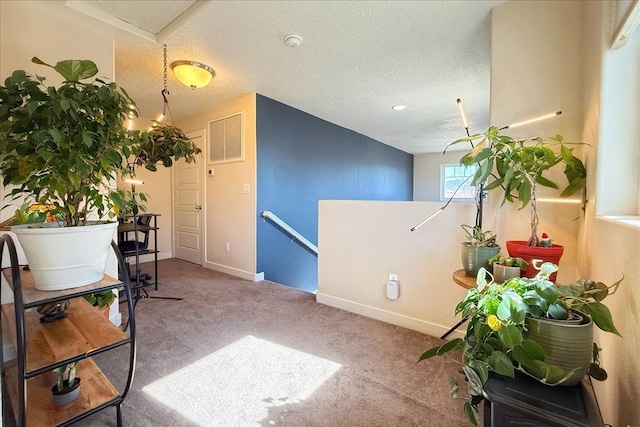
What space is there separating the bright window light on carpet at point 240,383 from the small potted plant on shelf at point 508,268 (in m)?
1.05

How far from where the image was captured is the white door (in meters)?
4.27

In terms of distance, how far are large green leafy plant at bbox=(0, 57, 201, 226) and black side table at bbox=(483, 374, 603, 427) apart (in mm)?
1359

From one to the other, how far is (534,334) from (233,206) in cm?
351

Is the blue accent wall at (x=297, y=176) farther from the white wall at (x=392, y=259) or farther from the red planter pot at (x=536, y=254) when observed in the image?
the red planter pot at (x=536, y=254)

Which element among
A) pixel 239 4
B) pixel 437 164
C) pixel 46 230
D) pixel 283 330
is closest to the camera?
pixel 46 230

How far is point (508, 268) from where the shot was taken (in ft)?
3.99

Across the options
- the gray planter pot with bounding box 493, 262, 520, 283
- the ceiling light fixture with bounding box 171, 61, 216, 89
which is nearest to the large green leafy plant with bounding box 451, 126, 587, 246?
the gray planter pot with bounding box 493, 262, 520, 283

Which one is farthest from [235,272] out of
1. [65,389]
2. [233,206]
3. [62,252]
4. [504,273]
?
[504,273]

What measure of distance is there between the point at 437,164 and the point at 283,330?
6.81 m

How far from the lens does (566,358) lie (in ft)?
2.37

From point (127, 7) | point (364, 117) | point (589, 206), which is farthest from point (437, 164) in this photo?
point (127, 7)

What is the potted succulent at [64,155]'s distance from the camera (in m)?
0.88

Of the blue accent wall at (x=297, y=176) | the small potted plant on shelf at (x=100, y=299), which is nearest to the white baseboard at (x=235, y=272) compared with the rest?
the blue accent wall at (x=297, y=176)

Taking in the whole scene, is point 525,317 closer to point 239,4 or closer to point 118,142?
point 118,142
